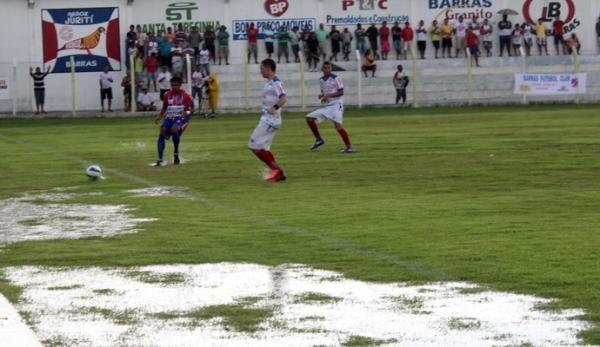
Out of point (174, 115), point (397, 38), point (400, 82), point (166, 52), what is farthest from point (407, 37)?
point (174, 115)

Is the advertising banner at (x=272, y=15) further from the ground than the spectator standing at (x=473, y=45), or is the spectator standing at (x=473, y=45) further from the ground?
the advertising banner at (x=272, y=15)

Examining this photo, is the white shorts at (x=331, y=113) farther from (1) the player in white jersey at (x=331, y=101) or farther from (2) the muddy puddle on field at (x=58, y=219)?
(2) the muddy puddle on field at (x=58, y=219)

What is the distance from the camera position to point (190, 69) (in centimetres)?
4634

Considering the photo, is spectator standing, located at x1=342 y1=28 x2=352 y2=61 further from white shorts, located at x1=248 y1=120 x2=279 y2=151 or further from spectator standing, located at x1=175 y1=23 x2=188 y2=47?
white shorts, located at x1=248 y1=120 x2=279 y2=151

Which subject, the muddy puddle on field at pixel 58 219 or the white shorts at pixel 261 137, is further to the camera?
the white shorts at pixel 261 137

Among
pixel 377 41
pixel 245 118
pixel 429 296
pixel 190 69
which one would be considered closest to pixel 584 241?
pixel 429 296

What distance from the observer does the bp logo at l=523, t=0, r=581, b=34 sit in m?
54.6

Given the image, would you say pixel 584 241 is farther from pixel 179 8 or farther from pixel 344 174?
pixel 179 8

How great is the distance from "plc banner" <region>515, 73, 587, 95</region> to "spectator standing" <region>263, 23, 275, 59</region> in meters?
10.2

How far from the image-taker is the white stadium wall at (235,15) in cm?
5172

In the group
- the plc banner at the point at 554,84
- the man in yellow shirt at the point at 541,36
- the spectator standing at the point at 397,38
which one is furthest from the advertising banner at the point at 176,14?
the plc banner at the point at 554,84

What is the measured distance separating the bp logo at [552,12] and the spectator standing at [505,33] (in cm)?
209

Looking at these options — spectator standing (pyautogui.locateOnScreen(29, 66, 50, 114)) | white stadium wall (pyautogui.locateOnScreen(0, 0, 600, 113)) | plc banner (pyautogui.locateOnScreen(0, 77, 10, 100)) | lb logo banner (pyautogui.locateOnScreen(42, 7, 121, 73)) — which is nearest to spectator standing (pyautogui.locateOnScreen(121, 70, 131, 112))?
white stadium wall (pyautogui.locateOnScreen(0, 0, 600, 113))

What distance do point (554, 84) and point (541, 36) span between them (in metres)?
5.12
